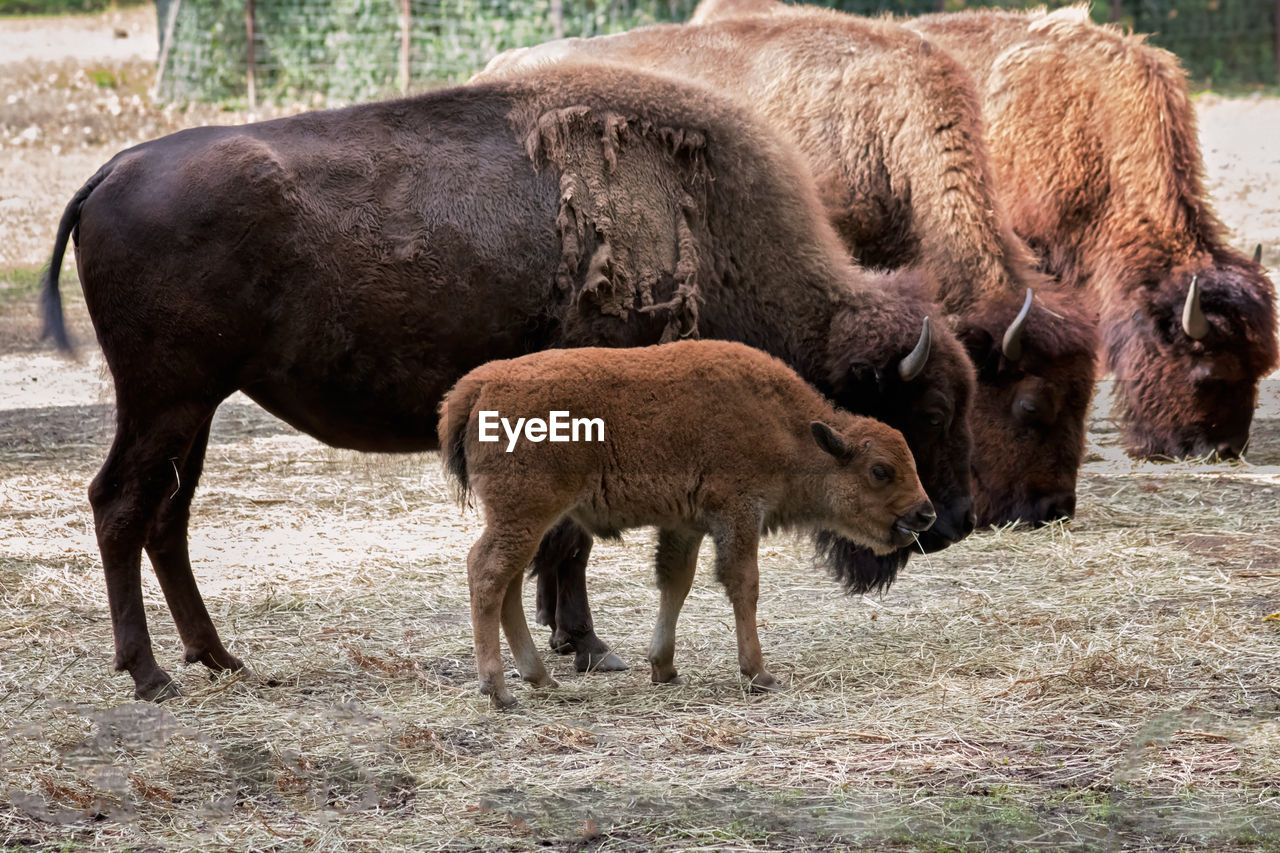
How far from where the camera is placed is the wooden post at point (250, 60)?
16.8 m

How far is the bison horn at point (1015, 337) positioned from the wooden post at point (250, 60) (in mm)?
12584

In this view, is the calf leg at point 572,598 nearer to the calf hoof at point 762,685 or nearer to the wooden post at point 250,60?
the calf hoof at point 762,685

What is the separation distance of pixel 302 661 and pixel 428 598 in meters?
0.91

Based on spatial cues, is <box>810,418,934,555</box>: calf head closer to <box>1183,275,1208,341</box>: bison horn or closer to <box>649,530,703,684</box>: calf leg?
<box>649,530,703,684</box>: calf leg

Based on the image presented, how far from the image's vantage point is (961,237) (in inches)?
251

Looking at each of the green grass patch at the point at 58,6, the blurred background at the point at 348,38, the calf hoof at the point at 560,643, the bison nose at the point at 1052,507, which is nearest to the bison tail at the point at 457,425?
the calf hoof at the point at 560,643

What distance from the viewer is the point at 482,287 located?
451cm

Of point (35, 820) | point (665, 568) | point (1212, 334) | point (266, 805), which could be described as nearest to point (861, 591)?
point (665, 568)

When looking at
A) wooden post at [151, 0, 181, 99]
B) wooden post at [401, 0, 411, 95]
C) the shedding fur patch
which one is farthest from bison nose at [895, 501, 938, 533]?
wooden post at [151, 0, 181, 99]

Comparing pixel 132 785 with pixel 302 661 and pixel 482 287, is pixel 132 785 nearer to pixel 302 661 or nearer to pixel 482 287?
pixel 302 661

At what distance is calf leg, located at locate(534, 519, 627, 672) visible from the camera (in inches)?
182

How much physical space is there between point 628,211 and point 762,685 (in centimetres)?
161

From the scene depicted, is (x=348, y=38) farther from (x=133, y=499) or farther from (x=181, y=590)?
(x=133, y=499)

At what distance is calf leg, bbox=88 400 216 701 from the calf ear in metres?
1.88
